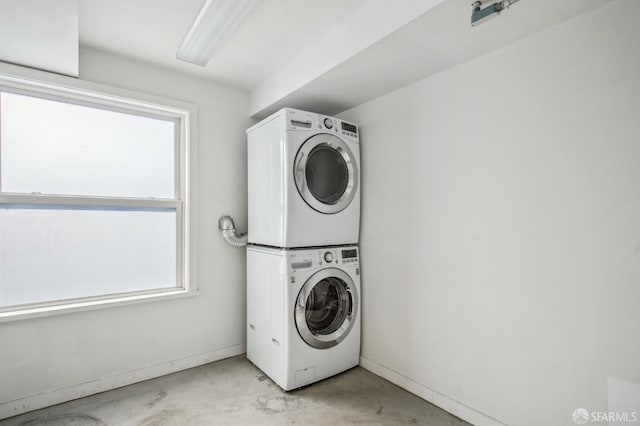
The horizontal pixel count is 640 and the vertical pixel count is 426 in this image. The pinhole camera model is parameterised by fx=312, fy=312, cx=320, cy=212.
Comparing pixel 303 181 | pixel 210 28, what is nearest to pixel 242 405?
pixel 303 181

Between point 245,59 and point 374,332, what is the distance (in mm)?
2353

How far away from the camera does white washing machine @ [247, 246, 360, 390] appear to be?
2203 millimetres

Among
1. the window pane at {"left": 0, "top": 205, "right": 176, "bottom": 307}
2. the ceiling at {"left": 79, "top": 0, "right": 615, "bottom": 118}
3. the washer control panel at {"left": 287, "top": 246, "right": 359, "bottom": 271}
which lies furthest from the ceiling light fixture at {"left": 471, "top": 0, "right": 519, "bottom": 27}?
the window pane at {"left": 0, "top": 205, "right": 176, "bottom": 307}

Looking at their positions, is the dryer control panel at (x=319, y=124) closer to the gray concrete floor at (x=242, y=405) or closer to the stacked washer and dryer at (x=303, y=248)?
the stacked washer and dryer at (x=303, y=248)

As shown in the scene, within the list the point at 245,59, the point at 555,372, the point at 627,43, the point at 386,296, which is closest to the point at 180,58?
the point at 245,59

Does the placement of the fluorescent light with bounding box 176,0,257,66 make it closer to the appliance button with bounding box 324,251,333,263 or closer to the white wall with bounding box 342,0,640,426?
the white wall with bounding box 342,0,640,426

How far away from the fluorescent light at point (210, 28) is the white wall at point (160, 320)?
21.0 inches

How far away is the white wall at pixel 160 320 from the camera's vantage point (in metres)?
2.02

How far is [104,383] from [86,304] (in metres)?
0.58

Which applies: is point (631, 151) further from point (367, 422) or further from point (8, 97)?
point (8, 97)

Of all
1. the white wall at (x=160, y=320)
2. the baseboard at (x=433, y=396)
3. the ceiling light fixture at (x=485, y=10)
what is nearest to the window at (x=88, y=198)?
the white wall at (x=160, y=320)

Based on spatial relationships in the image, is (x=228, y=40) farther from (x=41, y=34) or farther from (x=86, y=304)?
(x=86, y=304)

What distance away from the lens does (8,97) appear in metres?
2.07

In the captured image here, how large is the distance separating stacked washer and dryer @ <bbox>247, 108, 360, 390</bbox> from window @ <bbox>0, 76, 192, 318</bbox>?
0.69 m
